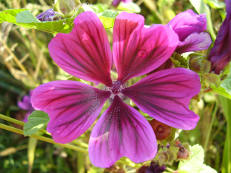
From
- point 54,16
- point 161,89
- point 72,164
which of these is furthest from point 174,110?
point 72,164

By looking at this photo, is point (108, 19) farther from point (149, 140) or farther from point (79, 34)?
point (149, 140)

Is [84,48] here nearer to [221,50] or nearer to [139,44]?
[139,44]

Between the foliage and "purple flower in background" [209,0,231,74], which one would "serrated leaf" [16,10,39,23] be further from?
"purple flower in background" [209,0,231,74]

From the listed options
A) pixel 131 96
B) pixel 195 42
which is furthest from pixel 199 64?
pixel 131 96

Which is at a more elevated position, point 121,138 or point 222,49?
point 222,49

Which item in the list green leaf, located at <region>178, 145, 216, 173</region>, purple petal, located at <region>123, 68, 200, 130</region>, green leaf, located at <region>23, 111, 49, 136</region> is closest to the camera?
purple petal, located at <region>123, 68, 200, 130</region>

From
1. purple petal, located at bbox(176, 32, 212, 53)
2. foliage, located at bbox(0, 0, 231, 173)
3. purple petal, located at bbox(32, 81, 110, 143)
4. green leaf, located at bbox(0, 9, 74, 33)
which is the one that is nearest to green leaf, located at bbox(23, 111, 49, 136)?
foliage, located at bbox(0, 0, 231, 173)
